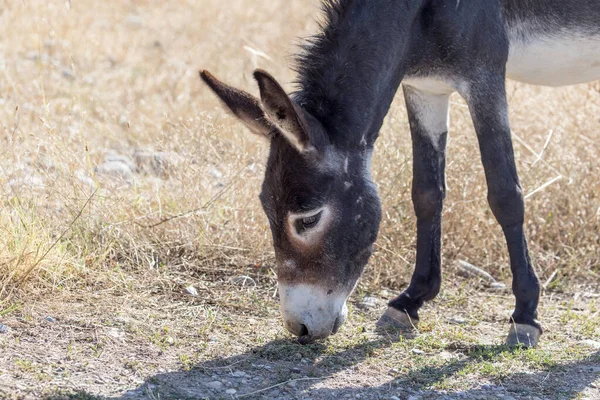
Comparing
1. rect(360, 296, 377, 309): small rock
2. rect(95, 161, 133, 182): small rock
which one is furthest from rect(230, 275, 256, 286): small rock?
rect(95, 161, 133, 182): small rock

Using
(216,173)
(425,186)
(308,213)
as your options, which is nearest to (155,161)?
(216,173)

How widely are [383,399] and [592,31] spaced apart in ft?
7.35

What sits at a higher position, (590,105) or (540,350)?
(590,105)

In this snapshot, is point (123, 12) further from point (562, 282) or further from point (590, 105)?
point (562, 282)

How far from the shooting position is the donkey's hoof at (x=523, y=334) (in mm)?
3992

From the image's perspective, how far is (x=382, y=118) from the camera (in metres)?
3.83

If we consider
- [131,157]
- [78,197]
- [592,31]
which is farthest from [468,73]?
[131,157]

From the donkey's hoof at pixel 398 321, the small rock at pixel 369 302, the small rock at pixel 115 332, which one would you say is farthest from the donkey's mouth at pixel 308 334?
the small rock at pixel 369 302

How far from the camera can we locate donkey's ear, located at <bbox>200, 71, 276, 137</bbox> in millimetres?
3330

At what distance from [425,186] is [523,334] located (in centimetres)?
92

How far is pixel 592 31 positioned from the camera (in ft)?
13.9

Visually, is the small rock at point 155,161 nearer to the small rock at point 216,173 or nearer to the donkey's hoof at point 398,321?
the small rock at point 216,173

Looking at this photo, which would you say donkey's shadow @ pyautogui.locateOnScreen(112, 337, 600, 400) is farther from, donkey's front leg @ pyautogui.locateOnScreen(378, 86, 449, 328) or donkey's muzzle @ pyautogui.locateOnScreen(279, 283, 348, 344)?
donkey's front leg @ pyautogui.locateOnScreen(378, 86, 449, 328)

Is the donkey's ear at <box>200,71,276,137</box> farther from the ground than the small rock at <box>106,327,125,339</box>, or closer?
farther from the ground
